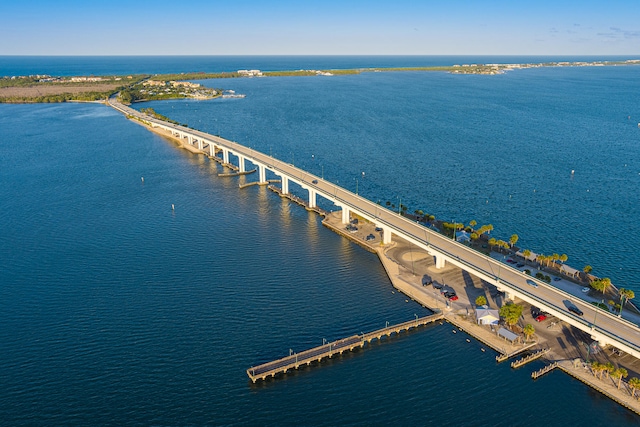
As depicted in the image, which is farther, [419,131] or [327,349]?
[419,131]

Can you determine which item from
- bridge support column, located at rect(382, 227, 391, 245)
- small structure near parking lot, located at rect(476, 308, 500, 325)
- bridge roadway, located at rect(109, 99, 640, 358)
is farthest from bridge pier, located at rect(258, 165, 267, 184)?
small structure near parking lot, located at rect(476, 308, 500, 325)

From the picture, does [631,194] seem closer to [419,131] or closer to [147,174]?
[419,131]

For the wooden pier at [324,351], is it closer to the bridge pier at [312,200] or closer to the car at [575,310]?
the car at [575,310]

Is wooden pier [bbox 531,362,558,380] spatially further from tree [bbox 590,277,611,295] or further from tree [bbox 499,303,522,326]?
tree [bbox 590,277,611,295]

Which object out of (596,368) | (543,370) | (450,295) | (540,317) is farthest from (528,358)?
(450,295)

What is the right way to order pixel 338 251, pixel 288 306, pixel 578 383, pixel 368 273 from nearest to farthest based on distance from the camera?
1. pixel 578 383
2. pixel 288 306
3. pixel 368 273
4. pixel 338 251

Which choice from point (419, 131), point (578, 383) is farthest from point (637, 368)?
point (419, 131)

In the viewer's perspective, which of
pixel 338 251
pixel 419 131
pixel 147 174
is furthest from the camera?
pixel 419 131

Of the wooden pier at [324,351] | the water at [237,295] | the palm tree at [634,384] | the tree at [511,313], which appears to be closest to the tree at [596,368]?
the water at [237,295]
